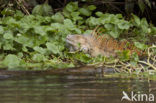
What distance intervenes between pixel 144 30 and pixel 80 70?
370 cm

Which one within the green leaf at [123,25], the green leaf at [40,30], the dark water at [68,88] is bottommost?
the dark water at [68,88]

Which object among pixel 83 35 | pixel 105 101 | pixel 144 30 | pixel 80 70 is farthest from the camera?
pixel 144 30

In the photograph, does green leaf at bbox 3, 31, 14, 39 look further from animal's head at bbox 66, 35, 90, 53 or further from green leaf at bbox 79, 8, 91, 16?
green leaf at bbox 79, 8, 91, 16

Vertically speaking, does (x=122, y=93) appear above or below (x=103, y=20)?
below

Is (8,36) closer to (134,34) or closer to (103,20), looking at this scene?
(103,20)

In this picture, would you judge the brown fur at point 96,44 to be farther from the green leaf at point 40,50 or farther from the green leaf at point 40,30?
the green leaf at point 40,50

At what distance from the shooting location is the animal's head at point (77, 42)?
7.22 meters

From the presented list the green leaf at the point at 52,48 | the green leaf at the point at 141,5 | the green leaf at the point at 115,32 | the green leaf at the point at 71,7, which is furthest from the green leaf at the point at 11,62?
the green leaf at the point at 141,5

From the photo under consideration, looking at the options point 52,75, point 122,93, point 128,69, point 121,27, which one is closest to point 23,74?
point 52,75

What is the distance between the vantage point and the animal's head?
722 cm

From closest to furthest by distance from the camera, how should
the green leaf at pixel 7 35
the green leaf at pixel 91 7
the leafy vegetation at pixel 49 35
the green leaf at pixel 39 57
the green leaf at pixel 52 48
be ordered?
the leafy vegetation at pixel 49 35, the green leaf at pixel 39 57, the green leaf at pixel 52 48, the green leaf at pixel 7 35, the green leaf at pixel 91 7

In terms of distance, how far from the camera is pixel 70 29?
7.72 metres

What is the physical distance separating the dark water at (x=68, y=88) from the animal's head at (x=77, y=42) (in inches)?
86.0

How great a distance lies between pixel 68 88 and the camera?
163 inches
